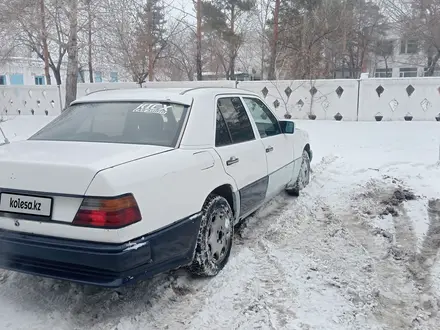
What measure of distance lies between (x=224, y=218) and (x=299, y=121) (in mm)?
10280

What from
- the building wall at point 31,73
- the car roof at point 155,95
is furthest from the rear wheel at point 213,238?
the building wall at point 31,73

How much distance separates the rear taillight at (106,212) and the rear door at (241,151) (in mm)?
1180

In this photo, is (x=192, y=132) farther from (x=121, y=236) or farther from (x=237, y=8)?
(x=237, y=8)

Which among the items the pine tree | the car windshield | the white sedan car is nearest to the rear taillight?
the white sedan car

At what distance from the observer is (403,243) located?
158 inches

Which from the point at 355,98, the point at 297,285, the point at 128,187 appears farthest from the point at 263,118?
the point at 355,98

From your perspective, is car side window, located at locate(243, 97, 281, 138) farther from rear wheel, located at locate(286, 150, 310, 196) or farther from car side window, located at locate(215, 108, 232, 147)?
rear wheel, located at locate(286, 150, 310, 196)

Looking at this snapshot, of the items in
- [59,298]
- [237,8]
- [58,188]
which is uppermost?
[237,8]

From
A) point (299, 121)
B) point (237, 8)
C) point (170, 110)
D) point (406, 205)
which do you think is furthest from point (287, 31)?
point (170, 110)

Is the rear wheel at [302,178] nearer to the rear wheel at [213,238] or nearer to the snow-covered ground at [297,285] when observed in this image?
the snow-covered ground at [297,285]

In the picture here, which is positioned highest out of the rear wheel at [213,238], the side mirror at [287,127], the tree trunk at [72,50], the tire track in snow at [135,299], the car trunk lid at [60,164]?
the tree trunk at [72,50]

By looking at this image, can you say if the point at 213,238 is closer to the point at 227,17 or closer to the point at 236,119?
the point at 236,119

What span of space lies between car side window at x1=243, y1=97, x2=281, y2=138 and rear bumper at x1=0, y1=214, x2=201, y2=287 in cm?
201

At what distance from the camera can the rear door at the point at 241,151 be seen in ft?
11.6
